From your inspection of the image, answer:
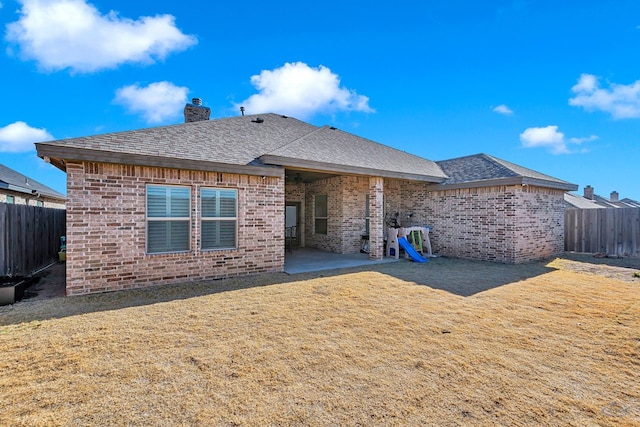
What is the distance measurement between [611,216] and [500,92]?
674 centimetres

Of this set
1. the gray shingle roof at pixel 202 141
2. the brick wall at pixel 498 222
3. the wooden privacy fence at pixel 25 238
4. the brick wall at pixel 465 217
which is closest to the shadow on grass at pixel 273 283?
the brick wall at pixel 498 222

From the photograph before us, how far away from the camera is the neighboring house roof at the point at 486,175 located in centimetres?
959

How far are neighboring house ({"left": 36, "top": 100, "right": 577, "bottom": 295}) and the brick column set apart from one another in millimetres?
48

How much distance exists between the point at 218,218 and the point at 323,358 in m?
5.01

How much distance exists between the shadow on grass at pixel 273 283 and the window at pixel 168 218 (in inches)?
37.7

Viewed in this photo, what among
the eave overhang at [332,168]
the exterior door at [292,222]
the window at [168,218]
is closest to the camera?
the window at [168,218]

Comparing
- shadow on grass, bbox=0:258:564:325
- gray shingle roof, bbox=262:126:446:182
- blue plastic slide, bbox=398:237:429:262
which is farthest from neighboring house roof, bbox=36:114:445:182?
shadow on grass, bbox=0:258:564:325

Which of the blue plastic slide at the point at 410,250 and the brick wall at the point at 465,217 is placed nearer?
the brick wall at the point at 465,217

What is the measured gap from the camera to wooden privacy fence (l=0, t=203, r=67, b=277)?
688 centimetres

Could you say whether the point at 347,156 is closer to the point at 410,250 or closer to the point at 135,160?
the point at 410,250

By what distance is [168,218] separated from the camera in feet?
21.9

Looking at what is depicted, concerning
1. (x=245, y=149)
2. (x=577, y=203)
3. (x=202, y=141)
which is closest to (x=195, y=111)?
(x=202, y=141)

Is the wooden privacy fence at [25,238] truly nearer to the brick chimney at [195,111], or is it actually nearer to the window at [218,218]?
the window at [218,218]

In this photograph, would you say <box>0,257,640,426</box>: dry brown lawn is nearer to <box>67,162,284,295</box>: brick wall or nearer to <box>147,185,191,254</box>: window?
<box>67,162,284,295</box>: brick wall
